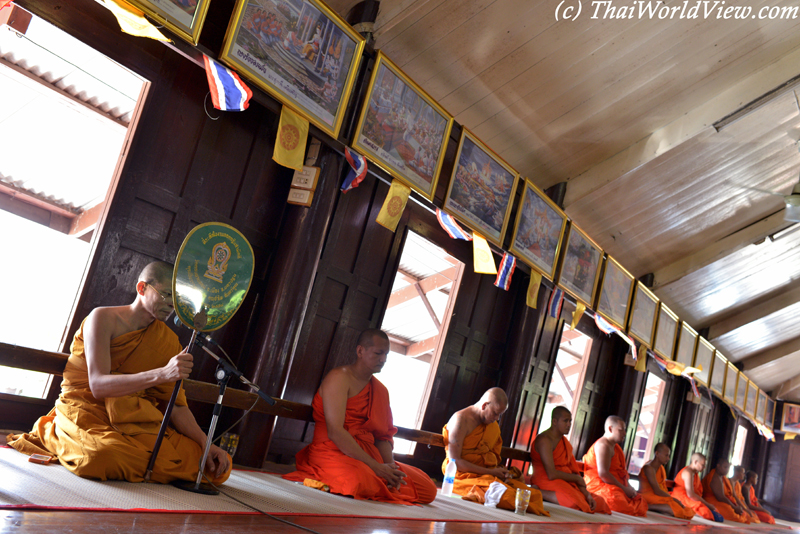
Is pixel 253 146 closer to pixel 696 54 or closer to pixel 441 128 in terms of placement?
pixel 441 128

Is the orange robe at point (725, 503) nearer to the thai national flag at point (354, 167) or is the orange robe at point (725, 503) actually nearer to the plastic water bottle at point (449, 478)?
the plastic water bottle at point (449, 478)

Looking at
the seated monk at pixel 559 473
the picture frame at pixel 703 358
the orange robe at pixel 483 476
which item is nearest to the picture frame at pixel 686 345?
the picture frame at pixel 703 358

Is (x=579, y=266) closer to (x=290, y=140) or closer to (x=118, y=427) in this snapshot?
(x=290, y=140)

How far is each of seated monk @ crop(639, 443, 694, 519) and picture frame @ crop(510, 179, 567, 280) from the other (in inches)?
143

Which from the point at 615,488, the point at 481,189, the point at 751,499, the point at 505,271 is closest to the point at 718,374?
the point at 751,499

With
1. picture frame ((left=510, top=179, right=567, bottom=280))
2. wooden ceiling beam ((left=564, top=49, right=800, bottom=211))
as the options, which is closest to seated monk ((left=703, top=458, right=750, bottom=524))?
picture frame ((left=510, top=179, right=567, bottom=280))

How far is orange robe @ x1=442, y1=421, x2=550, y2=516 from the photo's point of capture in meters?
5.34

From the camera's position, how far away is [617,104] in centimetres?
670

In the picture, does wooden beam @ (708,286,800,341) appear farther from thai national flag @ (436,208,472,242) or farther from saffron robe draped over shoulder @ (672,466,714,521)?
thai national flag @ (436,208,472,242)

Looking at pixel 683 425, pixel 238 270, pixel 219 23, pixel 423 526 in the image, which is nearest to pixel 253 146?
pixel 219 23

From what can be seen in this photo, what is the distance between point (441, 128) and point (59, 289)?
13.5ft

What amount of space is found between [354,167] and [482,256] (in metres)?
1.88

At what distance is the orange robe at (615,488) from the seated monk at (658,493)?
84cm

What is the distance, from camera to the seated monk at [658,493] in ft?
28.7
